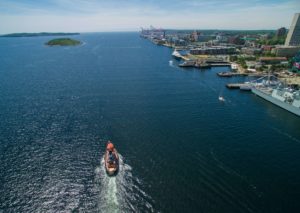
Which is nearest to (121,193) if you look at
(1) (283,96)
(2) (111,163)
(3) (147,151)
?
(2) (111,163)

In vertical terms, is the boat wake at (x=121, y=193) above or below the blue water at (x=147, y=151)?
above

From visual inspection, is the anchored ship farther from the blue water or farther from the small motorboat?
the small motorboat

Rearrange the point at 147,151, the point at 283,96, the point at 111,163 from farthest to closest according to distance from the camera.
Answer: the point at 283,96
the point at 147,151
the point at 111,163

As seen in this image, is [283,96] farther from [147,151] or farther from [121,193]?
[121,193]

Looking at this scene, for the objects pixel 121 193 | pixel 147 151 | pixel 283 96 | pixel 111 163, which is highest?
pixel 111 163

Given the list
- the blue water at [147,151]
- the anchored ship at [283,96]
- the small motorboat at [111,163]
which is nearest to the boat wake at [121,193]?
the blue water at [147,151]

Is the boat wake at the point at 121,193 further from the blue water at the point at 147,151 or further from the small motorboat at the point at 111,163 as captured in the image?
the small motorboat at the point at 111,163
